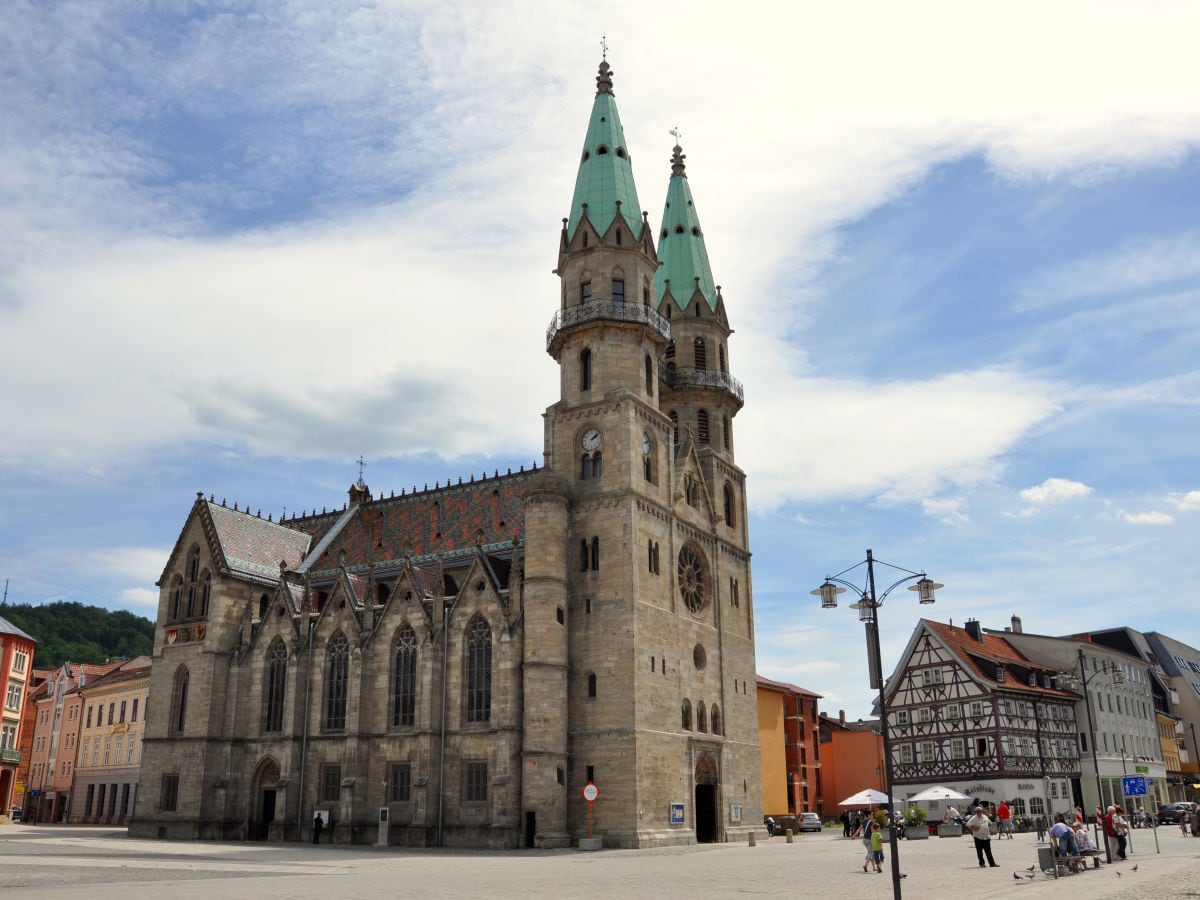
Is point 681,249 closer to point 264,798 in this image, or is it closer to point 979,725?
point 979,725

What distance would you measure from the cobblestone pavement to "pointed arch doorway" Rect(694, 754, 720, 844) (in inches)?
279

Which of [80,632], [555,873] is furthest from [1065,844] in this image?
[80,632]

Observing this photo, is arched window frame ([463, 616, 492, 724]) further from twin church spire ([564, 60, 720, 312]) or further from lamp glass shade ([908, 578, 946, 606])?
lamp glass shade ([908, 578, 946, 606])

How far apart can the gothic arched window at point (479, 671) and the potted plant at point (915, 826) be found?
71.1 ft

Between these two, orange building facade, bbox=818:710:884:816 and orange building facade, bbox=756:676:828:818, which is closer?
orange building facade, bbox=756:676:828:818

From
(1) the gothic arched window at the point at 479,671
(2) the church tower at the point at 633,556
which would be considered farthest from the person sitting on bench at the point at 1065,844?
(1) the gothic arched window at the point at 479,671

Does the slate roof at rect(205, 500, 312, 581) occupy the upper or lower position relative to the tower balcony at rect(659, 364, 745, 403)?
lower

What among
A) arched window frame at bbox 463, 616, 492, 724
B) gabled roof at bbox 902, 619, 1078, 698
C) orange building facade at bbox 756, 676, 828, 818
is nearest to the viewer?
arched window frame at bbox 463, 616, 492, 724

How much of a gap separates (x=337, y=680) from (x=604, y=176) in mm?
30048

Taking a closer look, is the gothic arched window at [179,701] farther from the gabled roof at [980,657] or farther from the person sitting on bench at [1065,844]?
the gabled roof at [980,657]

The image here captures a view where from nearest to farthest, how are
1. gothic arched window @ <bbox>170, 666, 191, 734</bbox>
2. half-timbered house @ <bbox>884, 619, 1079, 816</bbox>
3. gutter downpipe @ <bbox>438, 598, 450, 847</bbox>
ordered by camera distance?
gutter downpipe @ <bbox>438, 598, 450, 847</bbox>, gothic arched window @ <bbox>170, 666, 191, 734</bbox>, half-timbered house @ <bbox>884, 619, 1079, 816</bbox>

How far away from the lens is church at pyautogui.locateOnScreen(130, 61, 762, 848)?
154 ft

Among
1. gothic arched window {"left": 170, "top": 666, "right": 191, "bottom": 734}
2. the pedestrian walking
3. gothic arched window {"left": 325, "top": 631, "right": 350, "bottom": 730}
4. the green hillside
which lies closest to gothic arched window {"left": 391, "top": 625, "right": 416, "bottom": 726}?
gothic arched window {"left": 325, "top": 631, "right": 350, "bottom": 730}

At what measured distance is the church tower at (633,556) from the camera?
46.7m
